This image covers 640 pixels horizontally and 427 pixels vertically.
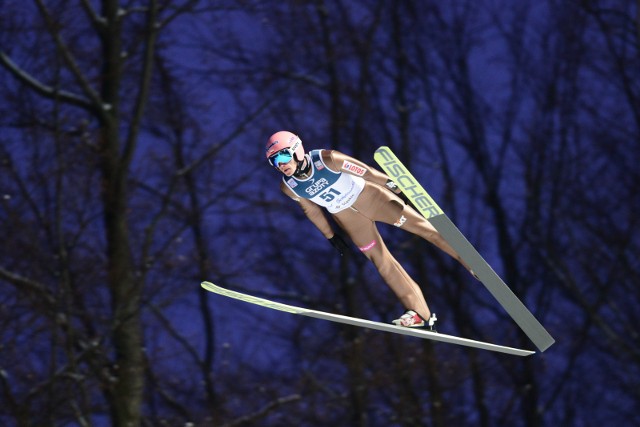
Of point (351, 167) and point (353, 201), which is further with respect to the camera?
point (353, 201)

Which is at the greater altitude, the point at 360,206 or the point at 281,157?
the point at 281,157

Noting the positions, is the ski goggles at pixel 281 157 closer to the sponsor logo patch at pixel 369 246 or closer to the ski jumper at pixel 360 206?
the ski jumper at pixel 360 206

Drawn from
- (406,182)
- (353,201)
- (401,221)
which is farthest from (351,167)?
(401,221)

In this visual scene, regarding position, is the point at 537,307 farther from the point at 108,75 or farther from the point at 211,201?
the point at 108,75

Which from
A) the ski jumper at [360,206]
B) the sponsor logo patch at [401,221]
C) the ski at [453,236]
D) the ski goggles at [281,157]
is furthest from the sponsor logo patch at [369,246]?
the ski goggles at [281,157]

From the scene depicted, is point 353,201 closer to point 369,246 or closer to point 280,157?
point 369,246

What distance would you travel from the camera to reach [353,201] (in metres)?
6.46

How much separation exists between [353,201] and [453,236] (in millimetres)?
711

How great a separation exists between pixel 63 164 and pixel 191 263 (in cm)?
319

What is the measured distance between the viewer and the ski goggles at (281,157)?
5.99m

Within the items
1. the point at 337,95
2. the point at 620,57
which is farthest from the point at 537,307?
the point at 337,95

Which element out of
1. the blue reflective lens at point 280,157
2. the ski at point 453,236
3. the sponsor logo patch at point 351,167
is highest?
the blue reflective lens at point 280,157

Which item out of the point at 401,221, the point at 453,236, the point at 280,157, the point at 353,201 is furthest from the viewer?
the point at 401,221

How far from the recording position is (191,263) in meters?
17.1
